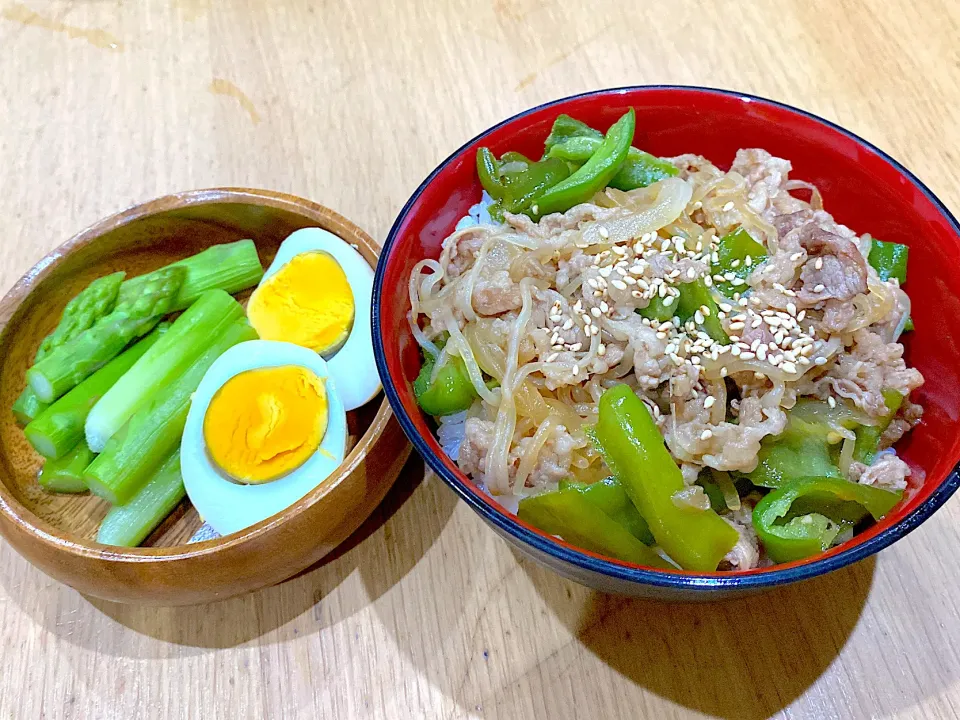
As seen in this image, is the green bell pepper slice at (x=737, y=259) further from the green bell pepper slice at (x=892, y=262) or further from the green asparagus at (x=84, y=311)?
the green asparagus at (x=84, y=311)

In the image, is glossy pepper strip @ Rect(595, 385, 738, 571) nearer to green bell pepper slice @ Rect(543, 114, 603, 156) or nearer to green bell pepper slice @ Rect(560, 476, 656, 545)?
green bell pepper slice @ Rect(560, 476, 656, 545)

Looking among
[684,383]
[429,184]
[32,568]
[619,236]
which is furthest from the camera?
[32,568]

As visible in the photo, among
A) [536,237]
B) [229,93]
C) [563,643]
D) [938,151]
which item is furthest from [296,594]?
[938,151]

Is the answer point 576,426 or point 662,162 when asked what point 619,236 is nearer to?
point 662,162

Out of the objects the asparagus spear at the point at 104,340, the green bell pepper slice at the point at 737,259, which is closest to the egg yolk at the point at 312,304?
the asparagus spear at the point at 104,340

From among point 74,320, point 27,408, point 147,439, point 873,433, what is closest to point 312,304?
point 147,439

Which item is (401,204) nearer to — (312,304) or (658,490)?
(312,304)

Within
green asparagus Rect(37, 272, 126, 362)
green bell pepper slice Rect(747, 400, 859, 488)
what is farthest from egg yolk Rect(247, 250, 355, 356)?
green bell pepper slice Rect(747, 400, 859, 488)
